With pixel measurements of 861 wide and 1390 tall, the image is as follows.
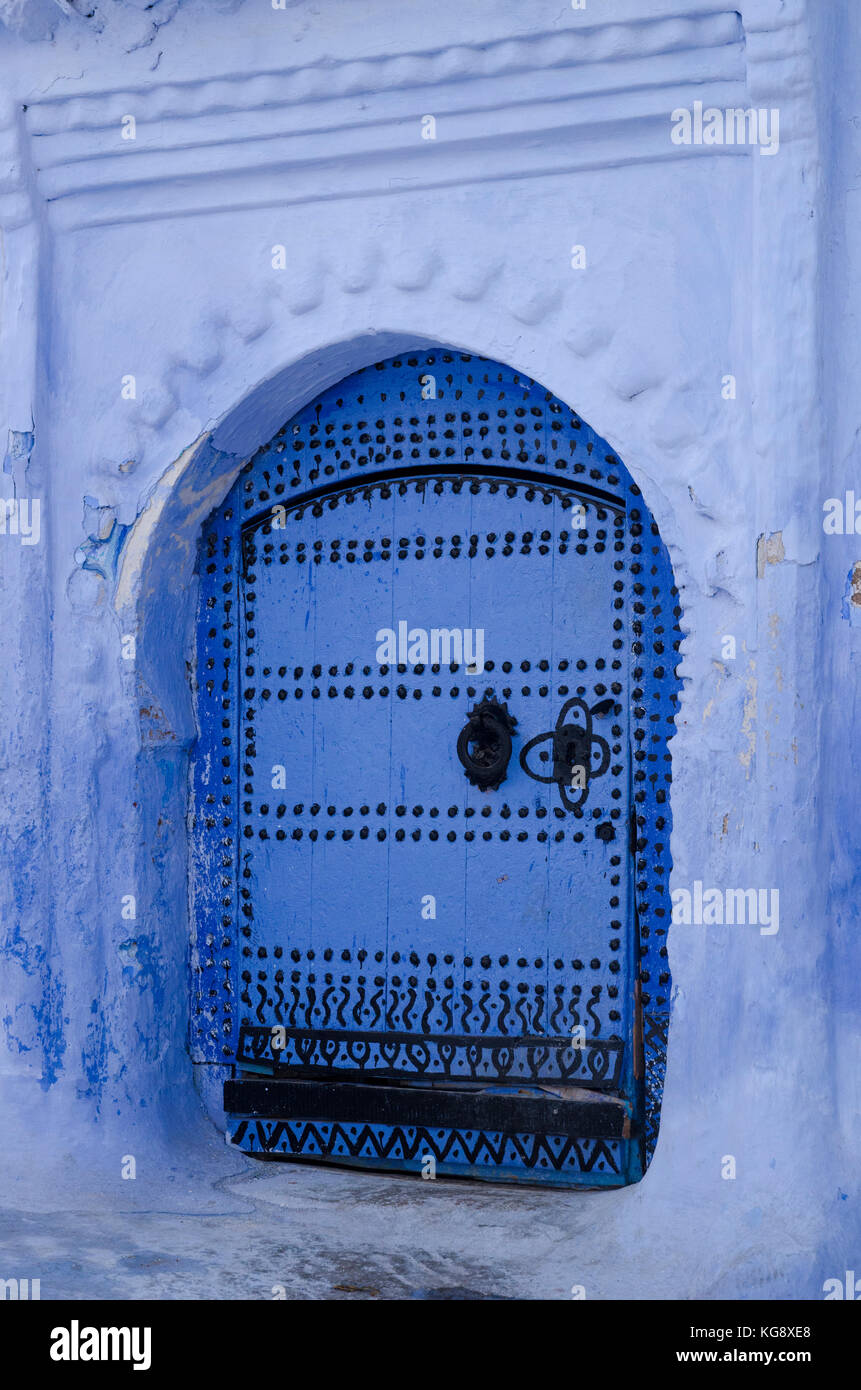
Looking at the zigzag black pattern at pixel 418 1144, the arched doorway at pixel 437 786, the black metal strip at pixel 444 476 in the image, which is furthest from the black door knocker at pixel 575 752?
the zigzag black pattern at pixel 418 1144

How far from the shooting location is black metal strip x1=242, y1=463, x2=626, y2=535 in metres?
3.67

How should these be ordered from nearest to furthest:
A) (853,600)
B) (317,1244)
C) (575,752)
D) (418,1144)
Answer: (853,600) → (317,1244) → (575,752) → (418,1144)

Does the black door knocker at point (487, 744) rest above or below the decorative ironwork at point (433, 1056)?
above

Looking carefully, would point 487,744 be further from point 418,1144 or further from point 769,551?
point 418,1144

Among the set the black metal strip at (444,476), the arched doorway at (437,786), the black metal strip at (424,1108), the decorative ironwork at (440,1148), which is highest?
the black metal strip at (444,476)

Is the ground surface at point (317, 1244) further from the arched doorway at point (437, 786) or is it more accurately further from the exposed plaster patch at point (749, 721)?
the exposed plaster patch at point (749, 721)

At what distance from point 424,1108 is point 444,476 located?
1.60m

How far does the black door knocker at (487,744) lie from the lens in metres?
3.68

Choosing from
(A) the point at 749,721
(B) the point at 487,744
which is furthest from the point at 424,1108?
(A) the point at 749,721

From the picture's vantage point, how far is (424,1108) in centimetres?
371

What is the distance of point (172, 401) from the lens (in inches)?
150

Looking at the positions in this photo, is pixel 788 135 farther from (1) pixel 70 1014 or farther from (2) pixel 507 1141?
(1) pixel 70 1014

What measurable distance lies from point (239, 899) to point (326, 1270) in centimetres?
115

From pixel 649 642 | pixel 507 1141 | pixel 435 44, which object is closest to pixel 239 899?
pixel 507 1141
